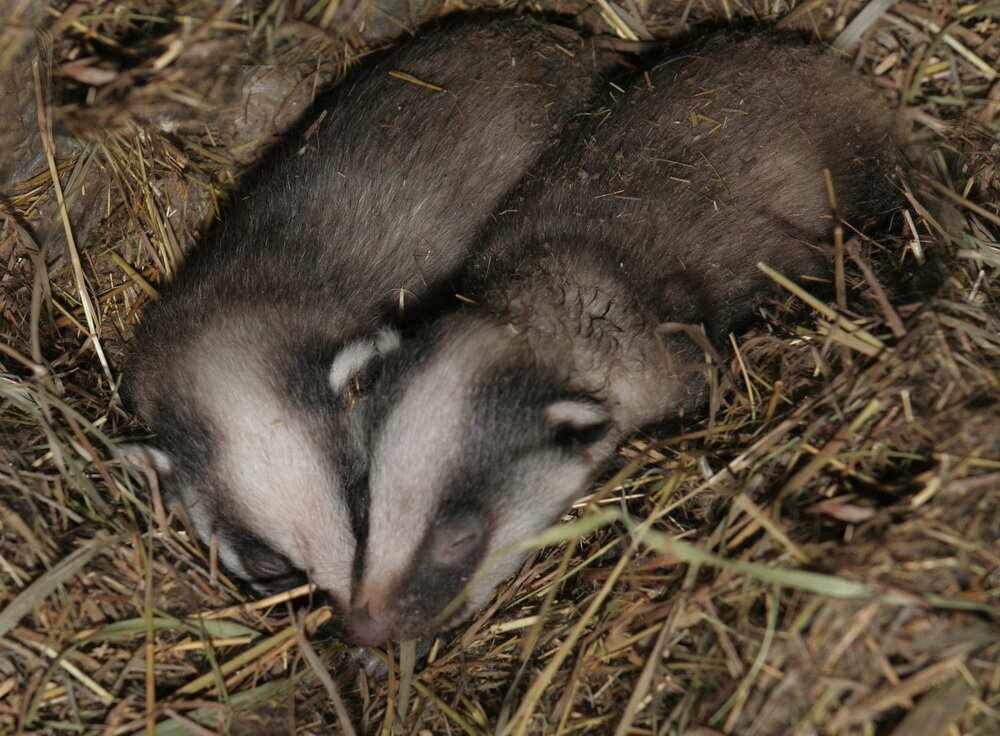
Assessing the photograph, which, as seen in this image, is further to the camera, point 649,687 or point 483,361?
point 483,361

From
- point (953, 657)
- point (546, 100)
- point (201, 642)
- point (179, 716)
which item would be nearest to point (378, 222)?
point (546, 100)

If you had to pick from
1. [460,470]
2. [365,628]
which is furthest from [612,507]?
[365,628]

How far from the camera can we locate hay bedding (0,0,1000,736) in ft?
9.82

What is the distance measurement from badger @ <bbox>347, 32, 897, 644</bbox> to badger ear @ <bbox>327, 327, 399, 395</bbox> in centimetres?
13

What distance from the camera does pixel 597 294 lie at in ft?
13.6

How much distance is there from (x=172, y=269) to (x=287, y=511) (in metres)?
1.97

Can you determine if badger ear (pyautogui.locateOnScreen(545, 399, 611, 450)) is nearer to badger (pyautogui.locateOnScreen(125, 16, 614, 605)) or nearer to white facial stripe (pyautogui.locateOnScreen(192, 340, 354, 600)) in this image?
badger (pyautogui.locateOnScreen(125, 16, 614, 605))

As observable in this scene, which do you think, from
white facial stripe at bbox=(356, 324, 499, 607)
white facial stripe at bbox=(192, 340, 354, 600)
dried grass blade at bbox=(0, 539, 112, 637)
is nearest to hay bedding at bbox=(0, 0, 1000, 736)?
dried grass blade at bbox=(0, 539, 112, 637)

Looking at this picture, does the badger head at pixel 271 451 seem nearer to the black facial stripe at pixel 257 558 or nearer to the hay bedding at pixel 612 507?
the black facial stripe at pixel 257 558

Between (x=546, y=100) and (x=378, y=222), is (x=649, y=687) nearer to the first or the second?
(x=378, y=222)

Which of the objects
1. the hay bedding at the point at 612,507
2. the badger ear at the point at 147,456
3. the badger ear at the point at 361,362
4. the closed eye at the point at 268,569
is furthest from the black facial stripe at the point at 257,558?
the badger ear at the point at 361,362

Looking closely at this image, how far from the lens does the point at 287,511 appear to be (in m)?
3.97

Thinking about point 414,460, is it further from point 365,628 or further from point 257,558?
point 257,558

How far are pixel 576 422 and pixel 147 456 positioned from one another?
2.10 m
